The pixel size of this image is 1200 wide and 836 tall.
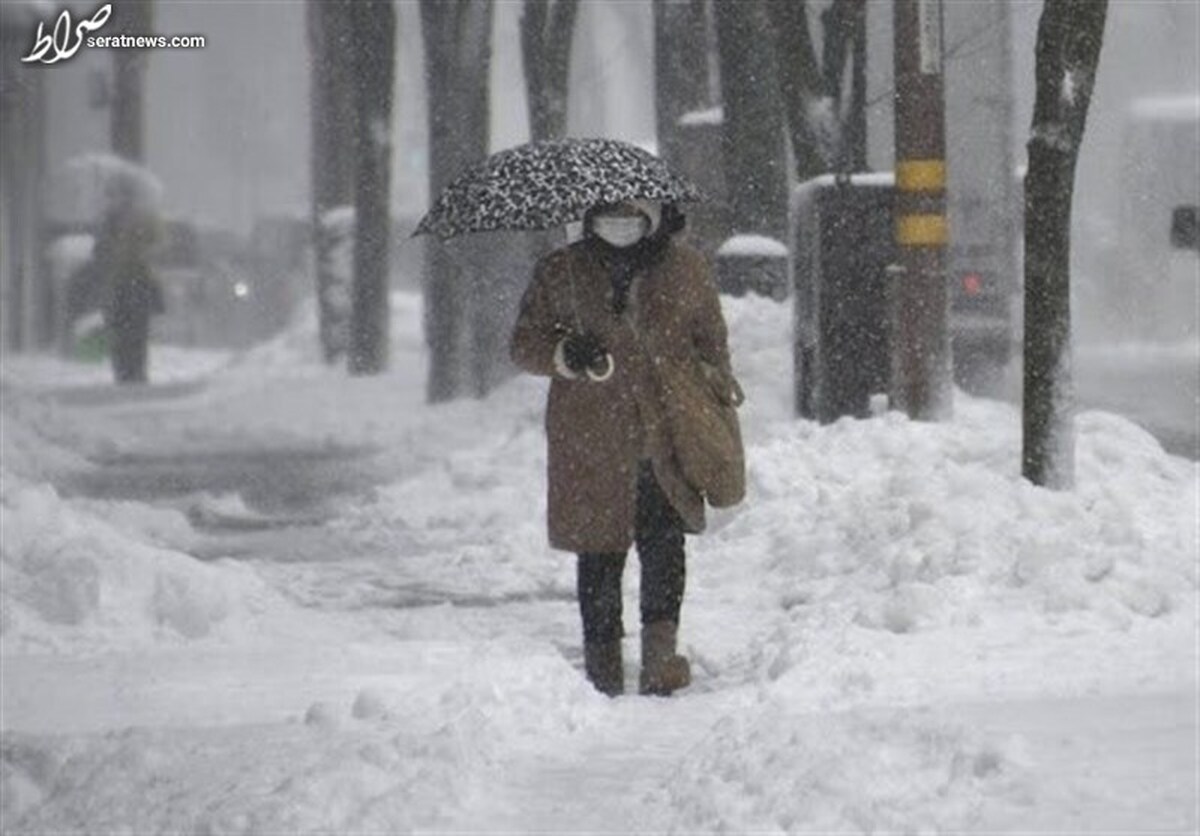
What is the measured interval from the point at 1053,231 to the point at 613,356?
3.34 metres

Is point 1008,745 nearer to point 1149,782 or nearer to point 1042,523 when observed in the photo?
point 1149,782

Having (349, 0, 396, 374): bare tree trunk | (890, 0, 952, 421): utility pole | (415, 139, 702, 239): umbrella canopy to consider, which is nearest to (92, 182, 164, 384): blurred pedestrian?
(349, 0, 396, 374): bare tree trunk

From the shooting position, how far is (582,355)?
30.1 feet

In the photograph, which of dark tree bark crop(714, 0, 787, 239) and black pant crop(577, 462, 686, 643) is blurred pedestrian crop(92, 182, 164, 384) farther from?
black pant crop(577, 462, 686, 643)

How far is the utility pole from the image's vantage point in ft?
45.9

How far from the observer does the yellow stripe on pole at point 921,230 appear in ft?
46.5

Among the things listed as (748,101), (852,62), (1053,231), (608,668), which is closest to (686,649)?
(608,668)

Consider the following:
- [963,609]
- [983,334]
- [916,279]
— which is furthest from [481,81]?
[963,609]

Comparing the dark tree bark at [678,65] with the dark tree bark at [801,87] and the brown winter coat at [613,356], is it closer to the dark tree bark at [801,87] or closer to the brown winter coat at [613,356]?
the dark tree bark at [801,87]

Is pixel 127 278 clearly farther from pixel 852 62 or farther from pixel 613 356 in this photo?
pixel 613 356

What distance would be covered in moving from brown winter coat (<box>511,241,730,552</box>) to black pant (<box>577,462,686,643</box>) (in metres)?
0.09

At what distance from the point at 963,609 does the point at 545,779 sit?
8.53ft

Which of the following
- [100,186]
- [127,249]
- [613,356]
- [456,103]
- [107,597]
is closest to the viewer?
[613,356]

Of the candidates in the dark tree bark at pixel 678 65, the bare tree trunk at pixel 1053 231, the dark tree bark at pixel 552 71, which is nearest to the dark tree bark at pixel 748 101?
the dark tree bark at pixel 678 65
